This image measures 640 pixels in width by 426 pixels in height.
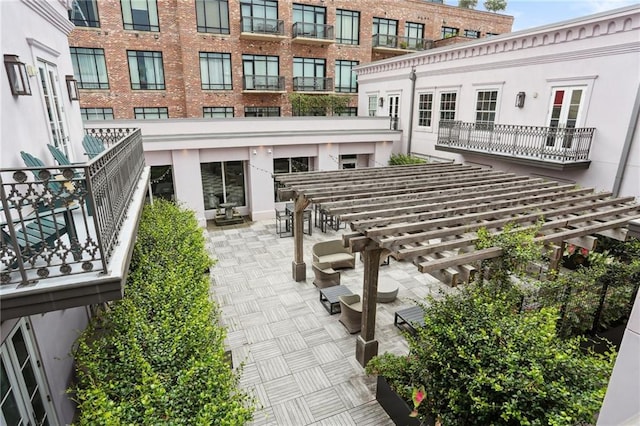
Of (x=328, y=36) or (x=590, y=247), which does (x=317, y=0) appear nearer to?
(x=328, y=36)

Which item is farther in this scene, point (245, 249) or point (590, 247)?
point (245, 249)

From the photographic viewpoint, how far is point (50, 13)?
6547mm

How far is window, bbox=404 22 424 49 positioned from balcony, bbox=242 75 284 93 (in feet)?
34.1

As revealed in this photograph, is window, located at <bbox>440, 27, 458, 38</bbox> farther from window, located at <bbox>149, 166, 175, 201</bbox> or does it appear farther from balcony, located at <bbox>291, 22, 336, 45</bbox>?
window, located at <bbox>149, 166, 175, 201</bbox>

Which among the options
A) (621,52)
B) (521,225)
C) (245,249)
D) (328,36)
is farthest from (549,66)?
(328,36)

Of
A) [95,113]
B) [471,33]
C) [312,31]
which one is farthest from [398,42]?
[95,113]

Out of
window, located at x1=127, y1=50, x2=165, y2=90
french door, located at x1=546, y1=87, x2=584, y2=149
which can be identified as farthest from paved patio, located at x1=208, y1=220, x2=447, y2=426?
window, located at x1=127, y1=50, x2=165, y2=90

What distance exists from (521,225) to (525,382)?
3544 mm

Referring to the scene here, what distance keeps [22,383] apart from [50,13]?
6.59 metres

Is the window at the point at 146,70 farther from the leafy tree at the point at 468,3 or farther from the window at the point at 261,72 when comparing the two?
the leafy tree at the point at 468,3

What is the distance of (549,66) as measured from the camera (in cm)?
1120

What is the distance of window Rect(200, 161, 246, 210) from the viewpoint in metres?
15.2

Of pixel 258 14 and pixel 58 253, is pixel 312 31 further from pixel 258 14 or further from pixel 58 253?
pixel 58 253

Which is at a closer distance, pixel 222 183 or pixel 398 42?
pixel 222 183
